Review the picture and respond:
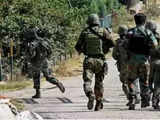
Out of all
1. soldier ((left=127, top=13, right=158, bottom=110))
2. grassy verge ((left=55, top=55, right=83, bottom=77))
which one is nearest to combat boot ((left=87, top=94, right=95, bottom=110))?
soldier ((left=127, top=13, right=158, bottom=110))

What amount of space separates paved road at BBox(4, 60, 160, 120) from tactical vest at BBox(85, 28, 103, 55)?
1144 mm

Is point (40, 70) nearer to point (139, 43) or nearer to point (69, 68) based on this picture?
point (139, 43)

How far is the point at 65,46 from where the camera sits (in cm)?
2398

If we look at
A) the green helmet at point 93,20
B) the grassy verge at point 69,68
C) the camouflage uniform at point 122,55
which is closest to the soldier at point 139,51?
the camouflage uniform at point 122,55

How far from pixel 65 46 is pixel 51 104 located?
30.0 ft

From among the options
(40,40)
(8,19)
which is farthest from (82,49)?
(8,19)

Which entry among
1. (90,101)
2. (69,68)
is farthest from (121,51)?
(69,68)

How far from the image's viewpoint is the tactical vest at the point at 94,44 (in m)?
12.8

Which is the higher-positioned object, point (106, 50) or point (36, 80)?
point (106, 50)

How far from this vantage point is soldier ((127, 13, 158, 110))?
12.8 m

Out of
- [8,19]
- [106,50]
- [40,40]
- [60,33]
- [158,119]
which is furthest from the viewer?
[60,33]

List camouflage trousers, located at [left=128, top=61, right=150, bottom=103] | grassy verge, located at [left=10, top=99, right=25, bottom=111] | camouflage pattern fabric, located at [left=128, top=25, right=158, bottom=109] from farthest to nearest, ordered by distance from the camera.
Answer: grassy verge, located at [left=10, top=99, right=25, bottom=111]
camouflage trousers, located at [left=128, top=61, right=150, bottom=103]
camouflage pattern fabric, located at [left=128, top=25, right=158, bottom=109]

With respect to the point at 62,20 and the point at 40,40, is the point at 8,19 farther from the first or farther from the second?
the point at 40,40

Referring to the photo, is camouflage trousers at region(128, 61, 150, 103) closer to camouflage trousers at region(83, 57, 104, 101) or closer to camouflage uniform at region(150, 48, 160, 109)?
camouflage uniform at region(150, 48, 160, 109)
